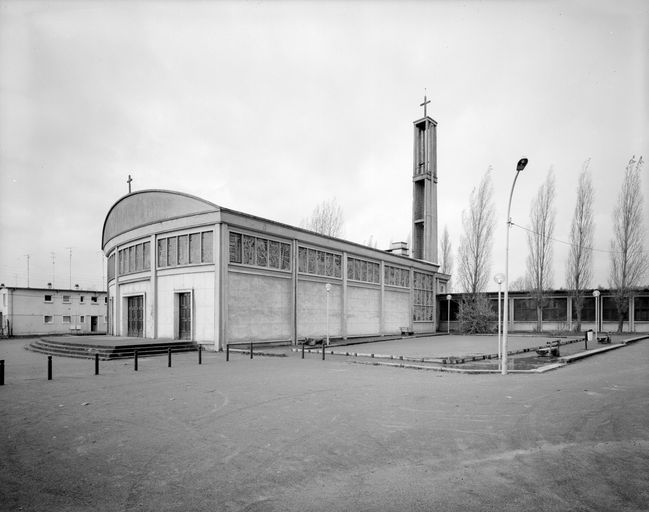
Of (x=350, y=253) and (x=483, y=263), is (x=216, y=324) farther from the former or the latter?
(x=483, y=263)

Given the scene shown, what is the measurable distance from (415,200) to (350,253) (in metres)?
20.3

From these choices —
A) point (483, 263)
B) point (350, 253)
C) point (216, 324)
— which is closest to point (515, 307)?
point (483, 263)

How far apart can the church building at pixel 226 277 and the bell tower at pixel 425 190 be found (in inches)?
538

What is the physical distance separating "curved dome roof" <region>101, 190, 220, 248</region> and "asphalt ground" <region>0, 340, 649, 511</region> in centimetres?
1508

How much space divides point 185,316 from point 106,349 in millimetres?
6263

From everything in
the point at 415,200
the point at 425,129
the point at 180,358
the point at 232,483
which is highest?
the point at 425,129

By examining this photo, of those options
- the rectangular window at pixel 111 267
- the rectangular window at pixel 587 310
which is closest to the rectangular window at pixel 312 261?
the rectangular window at pixel 111 267

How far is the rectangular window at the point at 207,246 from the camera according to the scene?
25.1m

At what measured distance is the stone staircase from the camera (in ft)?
66.2

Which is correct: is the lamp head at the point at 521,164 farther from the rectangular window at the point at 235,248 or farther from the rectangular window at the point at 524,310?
the rectangular window at the point at 524,310

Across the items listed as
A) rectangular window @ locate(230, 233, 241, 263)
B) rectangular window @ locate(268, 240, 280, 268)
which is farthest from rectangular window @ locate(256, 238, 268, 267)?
rectangular window @ locate(230, 233, 241, 263)

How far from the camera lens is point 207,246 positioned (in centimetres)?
2527

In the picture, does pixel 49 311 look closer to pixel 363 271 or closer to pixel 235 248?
pixel 235 248

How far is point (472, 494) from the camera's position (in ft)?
16.1
